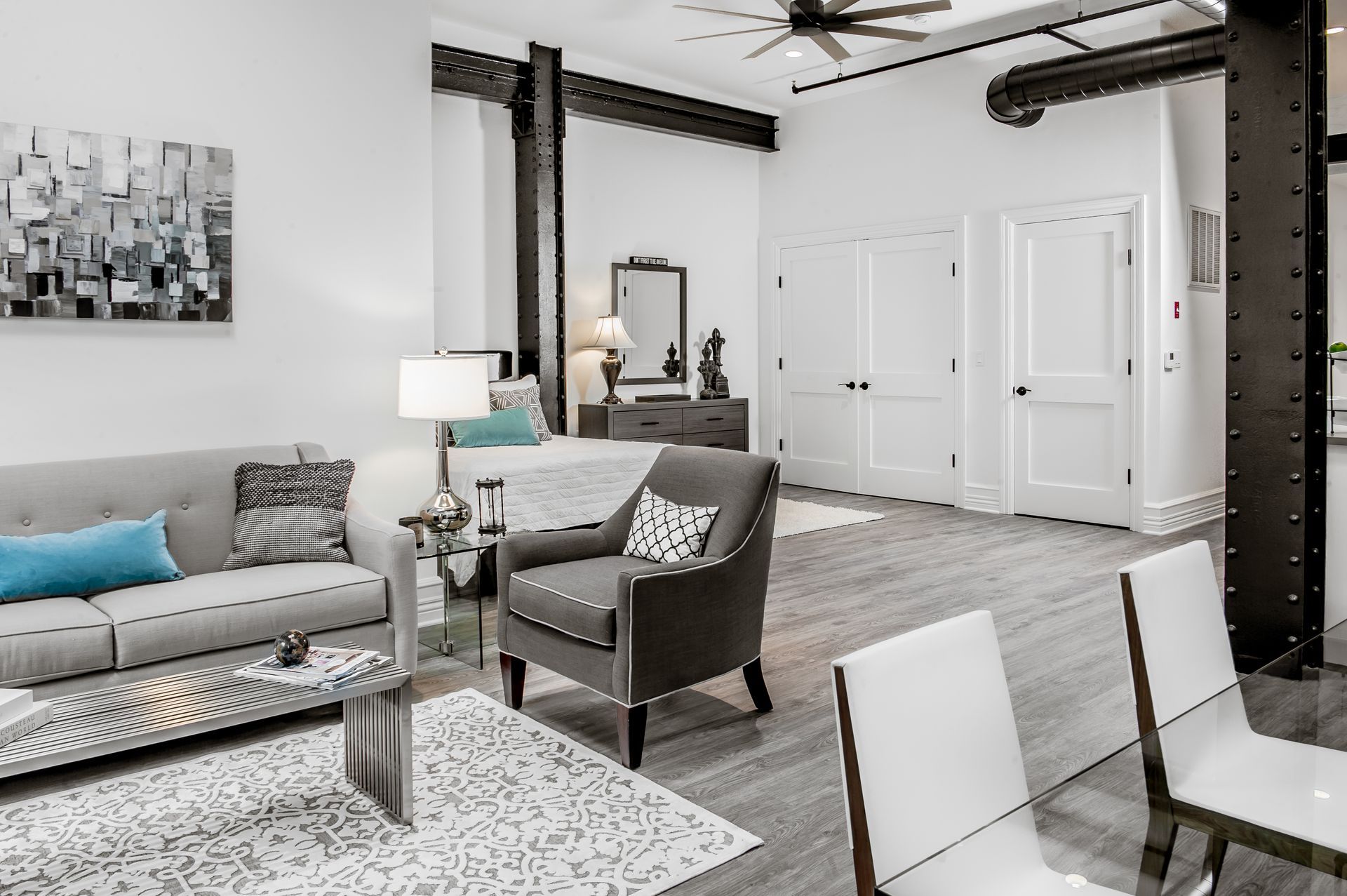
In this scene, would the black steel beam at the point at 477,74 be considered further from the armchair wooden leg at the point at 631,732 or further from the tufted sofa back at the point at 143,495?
the armchair wooden leg at the point at 631,732

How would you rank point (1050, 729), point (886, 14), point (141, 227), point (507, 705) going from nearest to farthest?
point (1050, 729) → point (507, 705) → point (141, 227) → point (886, 14)

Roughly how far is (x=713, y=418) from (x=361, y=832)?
5.52 meters

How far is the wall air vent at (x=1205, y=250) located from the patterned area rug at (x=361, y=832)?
5.53 meters

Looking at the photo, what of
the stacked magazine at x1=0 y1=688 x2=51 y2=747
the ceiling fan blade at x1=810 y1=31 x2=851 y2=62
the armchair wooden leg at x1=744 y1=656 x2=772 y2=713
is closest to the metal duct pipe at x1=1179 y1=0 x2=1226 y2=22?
the ceiling fan blade at x1=810 y1=31 x2=851 y2=62

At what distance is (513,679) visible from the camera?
10.8 feet

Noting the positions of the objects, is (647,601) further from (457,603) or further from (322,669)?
(457,603)

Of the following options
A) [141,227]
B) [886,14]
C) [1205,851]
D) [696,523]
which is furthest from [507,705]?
[886,14]

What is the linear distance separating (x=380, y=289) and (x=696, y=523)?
1.87 m

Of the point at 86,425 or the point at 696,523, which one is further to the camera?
the point at 86,425

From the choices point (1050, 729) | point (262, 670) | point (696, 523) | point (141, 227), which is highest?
point (141, 227)

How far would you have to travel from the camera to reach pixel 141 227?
3545 millimetres

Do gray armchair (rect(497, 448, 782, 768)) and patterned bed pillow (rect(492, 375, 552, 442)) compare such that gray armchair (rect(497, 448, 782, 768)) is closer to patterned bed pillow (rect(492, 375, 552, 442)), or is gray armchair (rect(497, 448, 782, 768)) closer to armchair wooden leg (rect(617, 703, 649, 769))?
armchair wooden leg (rect(617, 703, 649, 769))

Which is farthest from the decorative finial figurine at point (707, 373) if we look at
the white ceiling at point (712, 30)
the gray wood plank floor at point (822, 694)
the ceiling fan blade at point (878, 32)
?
the ceiling fan blade at point (878, 32)

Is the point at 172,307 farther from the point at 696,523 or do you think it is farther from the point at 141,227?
the point at 696,523
